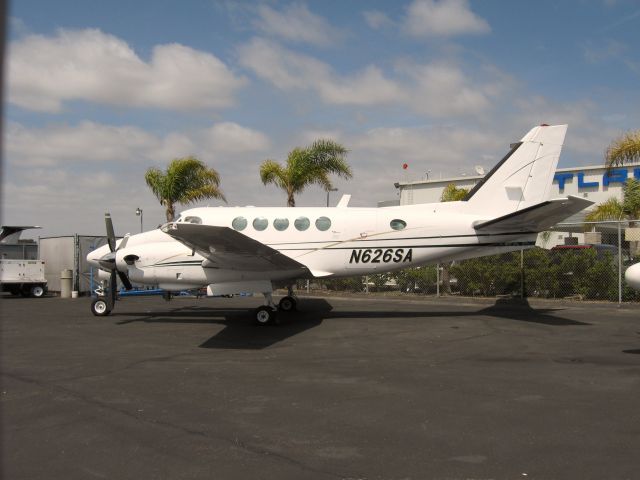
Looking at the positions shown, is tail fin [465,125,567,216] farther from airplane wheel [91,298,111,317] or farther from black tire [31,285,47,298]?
black tire [31,285,47,298]

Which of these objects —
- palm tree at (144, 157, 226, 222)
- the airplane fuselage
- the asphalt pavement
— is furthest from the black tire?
the asphalt pavement

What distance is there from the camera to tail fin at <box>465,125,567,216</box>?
49.2 ft

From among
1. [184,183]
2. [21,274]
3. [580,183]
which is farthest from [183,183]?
[580,183]

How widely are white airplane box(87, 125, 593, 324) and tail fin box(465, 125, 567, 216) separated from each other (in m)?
0.03

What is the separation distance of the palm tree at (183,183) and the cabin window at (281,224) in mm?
12591

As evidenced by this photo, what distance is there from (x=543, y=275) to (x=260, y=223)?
10.7 meters

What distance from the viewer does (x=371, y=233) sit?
15.1m

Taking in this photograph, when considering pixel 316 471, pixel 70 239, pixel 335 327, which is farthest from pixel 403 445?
pixel 70 239

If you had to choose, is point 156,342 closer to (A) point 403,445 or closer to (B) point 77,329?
(B) point 77,329

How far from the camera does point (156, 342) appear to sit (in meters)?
11.7

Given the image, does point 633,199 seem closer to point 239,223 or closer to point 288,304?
point 288,304

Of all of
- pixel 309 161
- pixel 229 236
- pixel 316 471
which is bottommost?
pixel 316 471

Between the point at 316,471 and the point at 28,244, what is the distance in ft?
95.6

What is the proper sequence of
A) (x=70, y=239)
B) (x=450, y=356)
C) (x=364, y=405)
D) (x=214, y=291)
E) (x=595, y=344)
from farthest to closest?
(x=70, y=239) < (x=214, y=291) < (x=595, y=344) < (x=450, y=356) < (x=364, y=405)
